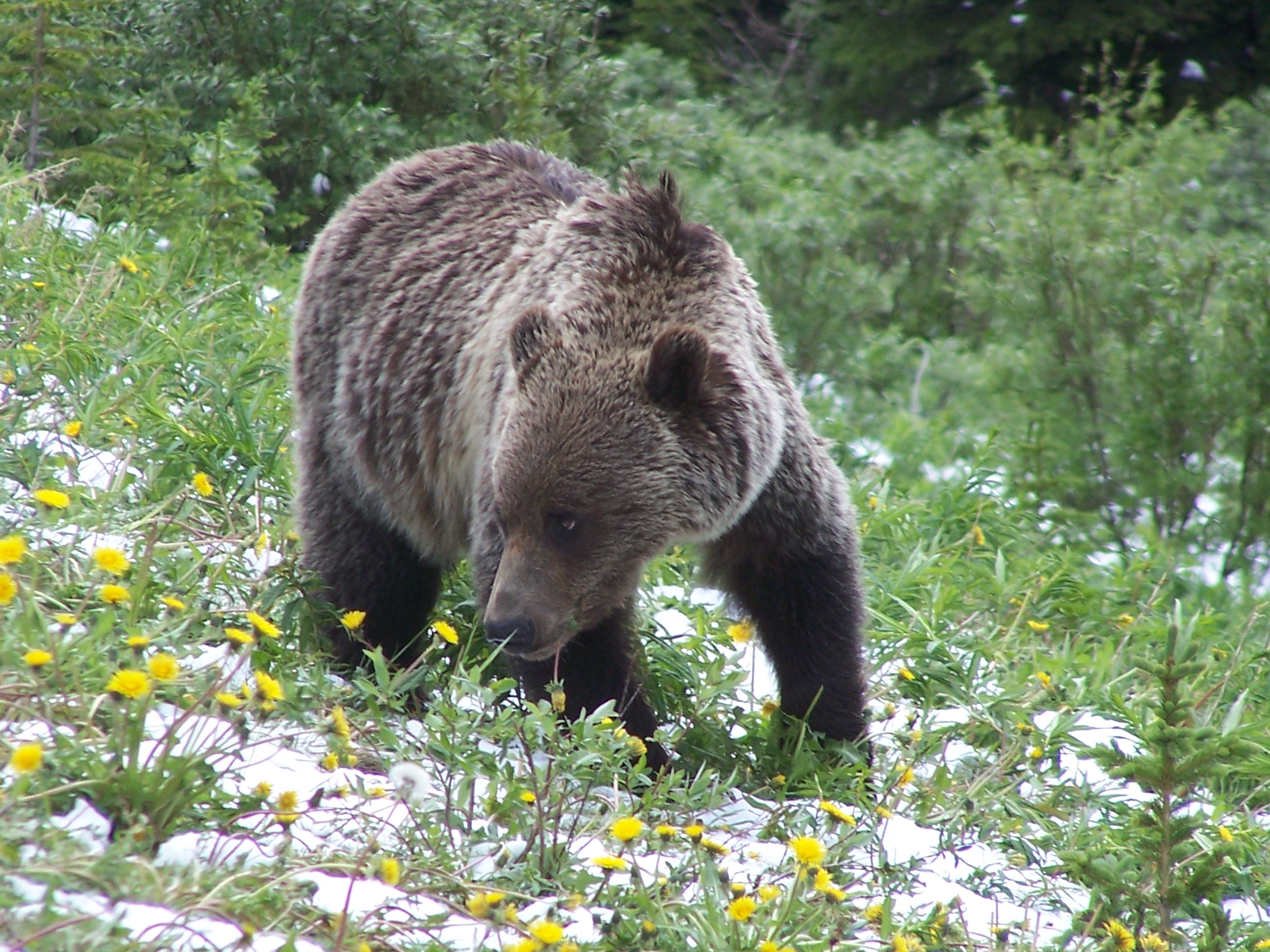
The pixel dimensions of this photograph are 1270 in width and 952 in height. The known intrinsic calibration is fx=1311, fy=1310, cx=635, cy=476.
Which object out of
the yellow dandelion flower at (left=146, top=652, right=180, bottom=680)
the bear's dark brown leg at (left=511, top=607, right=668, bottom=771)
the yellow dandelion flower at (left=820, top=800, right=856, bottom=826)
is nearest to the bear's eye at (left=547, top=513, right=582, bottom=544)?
the bear's dark brown leg at (left=511, top=607, right=668, bottom=771)

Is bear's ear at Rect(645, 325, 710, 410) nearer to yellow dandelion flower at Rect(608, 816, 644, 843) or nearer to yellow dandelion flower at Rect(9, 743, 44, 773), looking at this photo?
yellow dandelion flower at Rect(608, 816, 644, 843)

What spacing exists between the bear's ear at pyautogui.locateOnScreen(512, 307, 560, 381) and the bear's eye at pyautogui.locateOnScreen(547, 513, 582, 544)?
388mm

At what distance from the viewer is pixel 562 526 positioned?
345 cm

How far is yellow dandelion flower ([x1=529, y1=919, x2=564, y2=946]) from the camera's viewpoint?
7.49 feet

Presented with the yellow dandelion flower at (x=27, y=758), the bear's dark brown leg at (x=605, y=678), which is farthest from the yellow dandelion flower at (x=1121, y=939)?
the yellow dandelion flower at (x=27, y=758)

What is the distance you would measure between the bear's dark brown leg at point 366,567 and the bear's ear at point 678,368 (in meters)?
1.30

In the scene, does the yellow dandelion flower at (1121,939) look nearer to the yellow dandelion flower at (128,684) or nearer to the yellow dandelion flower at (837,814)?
the yellow dandelion flower at (837,814)

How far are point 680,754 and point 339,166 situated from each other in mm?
4720

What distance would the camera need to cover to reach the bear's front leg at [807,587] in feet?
12.5

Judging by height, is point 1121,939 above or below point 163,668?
below

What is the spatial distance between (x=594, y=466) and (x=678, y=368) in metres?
0.34

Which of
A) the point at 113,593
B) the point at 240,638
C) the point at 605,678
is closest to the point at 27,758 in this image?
the point at 240,638

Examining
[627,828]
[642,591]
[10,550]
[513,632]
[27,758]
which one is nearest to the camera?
[27,758]

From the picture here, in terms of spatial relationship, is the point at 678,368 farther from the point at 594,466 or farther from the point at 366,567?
the point at 366,567
